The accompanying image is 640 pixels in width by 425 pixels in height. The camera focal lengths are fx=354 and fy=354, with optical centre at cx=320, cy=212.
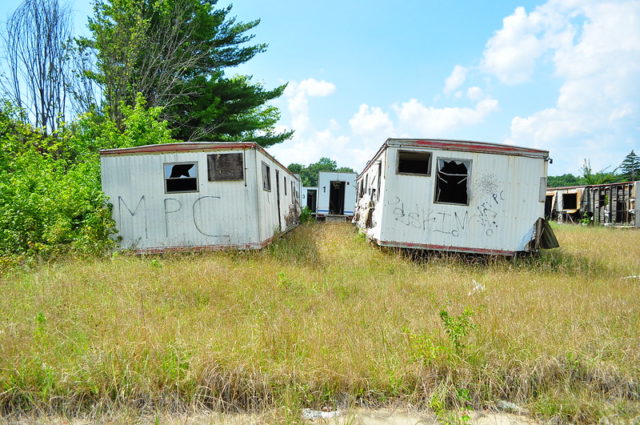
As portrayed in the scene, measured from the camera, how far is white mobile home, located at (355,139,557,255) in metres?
8.16

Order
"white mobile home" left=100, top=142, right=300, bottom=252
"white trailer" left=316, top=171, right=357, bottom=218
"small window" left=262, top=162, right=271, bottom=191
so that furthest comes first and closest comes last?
1. "white trailer" left=316, top=171, right=357, bottom=218
2. "small window" left=262, top=162, right=271, bottom=191
3. "white mobile home" left=100, top=142, right=300, bottom=252

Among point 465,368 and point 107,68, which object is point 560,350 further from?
point 107,68

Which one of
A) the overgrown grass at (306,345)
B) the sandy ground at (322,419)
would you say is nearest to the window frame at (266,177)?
the overgrown grass at (306,345)

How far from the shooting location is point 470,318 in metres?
4.37

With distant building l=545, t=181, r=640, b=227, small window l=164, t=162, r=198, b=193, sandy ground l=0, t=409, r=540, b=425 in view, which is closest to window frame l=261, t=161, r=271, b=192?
small window l=164, t=162, r=198, b=193

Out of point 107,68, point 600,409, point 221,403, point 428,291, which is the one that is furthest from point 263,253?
point 107,68

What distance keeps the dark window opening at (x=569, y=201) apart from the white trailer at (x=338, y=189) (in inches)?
528

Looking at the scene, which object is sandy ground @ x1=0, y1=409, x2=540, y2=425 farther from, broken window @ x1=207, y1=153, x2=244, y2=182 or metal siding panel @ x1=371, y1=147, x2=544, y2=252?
broken window @ x1=207, y1=153, x2=244, y2=182

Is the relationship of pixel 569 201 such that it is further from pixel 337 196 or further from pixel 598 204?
pixel 337 196

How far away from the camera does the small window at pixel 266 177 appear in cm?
909

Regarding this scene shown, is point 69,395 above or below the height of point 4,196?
below

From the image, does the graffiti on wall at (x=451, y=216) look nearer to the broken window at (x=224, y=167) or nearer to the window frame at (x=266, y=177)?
the window frame at (x=266, y=177)

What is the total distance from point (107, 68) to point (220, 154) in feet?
30.4

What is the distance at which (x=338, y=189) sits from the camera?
2270cm
